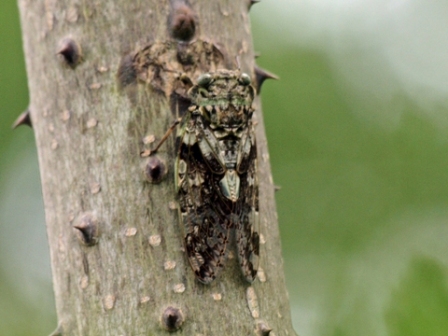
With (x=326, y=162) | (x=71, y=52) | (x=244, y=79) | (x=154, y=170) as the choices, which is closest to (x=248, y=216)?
(x=154, y=170)

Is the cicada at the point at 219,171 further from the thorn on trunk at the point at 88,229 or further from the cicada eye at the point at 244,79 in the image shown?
the thorn on trunk at the point at 88,229

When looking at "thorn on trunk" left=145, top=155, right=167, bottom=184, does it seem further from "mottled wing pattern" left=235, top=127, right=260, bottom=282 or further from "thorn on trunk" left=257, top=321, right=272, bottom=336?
"thorn on trunk" left=257, top=321, right=272, bottom=336

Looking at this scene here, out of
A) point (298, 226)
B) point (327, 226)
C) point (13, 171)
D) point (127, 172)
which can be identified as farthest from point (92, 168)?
point (13, 171)

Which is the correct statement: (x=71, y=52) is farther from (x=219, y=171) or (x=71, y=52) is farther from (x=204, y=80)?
(x=219, y=171)

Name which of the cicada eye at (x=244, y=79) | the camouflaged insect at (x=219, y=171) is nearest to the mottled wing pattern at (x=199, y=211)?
the camouflaged insect at (x=219, y=171)

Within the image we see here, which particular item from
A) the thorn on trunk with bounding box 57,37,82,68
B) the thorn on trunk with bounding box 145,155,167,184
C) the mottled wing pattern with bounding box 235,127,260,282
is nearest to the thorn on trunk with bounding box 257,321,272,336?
the mottled wing pattern with bounding box 235,127,260,282

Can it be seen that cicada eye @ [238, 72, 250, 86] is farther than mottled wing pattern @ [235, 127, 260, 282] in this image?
Yes

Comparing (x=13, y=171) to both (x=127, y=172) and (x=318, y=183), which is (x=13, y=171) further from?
(x=127, y=172)
